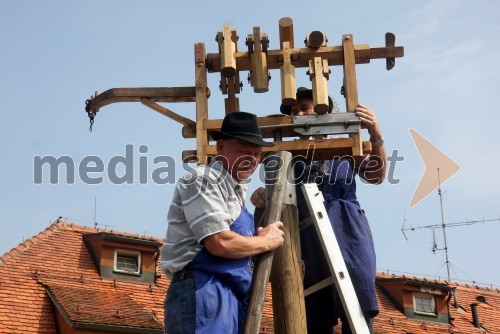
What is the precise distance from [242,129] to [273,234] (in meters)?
0.67

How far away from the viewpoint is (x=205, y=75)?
20.9 feet

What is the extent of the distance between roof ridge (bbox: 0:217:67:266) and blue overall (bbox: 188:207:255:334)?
1469 centimetres

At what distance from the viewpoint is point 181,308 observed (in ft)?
16.3

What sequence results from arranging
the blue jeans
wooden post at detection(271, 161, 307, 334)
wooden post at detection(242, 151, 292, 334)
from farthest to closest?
wooden post at detection(271, 161, 307, 334)
wooden post at detection(242, 151, 292, 334)
the blue jeans

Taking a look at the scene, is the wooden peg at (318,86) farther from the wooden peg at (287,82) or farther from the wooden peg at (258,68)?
the wooden peg at (258,68)

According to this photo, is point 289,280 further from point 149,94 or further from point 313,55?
point 149,94

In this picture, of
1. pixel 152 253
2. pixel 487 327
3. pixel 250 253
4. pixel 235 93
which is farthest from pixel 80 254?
pixel 250 253

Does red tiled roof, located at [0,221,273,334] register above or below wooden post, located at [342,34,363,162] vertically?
Answer: below

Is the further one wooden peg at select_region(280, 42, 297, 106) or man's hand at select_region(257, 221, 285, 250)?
wooden peg at select_region(280, 42, 297, 106)

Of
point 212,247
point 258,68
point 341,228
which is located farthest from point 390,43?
point 212,247

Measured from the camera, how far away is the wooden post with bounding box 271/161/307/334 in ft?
Answer: 18.3

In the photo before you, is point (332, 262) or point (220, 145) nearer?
point (220, 145)

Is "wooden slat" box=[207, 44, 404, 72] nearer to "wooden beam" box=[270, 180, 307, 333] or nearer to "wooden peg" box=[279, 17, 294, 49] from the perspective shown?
"wooden peg" box=[279, 17, 294, 49]

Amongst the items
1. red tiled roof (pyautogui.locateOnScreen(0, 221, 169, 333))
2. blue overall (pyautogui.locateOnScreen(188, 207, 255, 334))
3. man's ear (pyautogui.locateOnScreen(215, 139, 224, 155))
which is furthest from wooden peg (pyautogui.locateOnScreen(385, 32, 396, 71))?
red tiled roof (pyautogui.locateOnScreen(0, 221, 169, 333))
